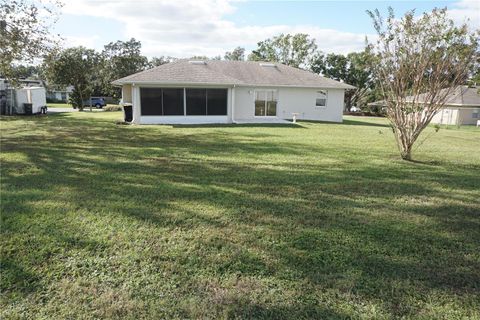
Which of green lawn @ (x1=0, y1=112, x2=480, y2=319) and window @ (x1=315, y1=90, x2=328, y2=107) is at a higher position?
window @ (x1=315, y1=90, x2=328, y2=107)

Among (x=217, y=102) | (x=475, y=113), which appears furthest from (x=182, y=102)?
(x=475, y=113)

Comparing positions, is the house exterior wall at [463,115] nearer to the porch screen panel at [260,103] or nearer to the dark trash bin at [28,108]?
the porch screen panel at [260,103]

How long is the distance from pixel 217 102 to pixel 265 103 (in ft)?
13.2

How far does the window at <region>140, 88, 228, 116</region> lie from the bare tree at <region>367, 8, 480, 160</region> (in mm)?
12404

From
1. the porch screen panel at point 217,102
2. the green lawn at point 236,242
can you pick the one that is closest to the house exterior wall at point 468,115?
the porch screen panel at point 217,102

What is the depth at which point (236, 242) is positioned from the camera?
4.14m

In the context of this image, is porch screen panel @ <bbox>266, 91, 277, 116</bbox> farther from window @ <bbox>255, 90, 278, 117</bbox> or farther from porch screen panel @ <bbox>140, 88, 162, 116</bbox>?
porch screen panel @ <bbox>140, 88, 162, 116</bbox>

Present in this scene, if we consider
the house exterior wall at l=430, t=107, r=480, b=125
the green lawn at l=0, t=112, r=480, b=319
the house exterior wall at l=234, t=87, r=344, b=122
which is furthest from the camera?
the house exterior wall at l=430, t=107, r=480, b=125

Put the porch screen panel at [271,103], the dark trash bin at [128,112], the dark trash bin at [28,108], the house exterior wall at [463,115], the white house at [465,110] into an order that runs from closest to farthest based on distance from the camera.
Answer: the dark trash bin at [128,112], the porch screen panel at [271,103], the dark trash bin at [28,108], the white house at [465,110], the house exterior wall at [463,115]

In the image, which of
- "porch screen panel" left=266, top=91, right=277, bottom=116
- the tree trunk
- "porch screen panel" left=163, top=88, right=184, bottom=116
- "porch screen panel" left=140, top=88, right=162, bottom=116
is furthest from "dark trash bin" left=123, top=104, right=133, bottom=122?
the tree trunk

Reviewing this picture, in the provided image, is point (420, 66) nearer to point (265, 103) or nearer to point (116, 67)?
point (265, 103)

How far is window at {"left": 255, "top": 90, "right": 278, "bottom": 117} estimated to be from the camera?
23.7 metres

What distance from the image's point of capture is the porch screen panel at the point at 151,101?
19969mm

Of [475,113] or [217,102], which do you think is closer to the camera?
[217,102]
